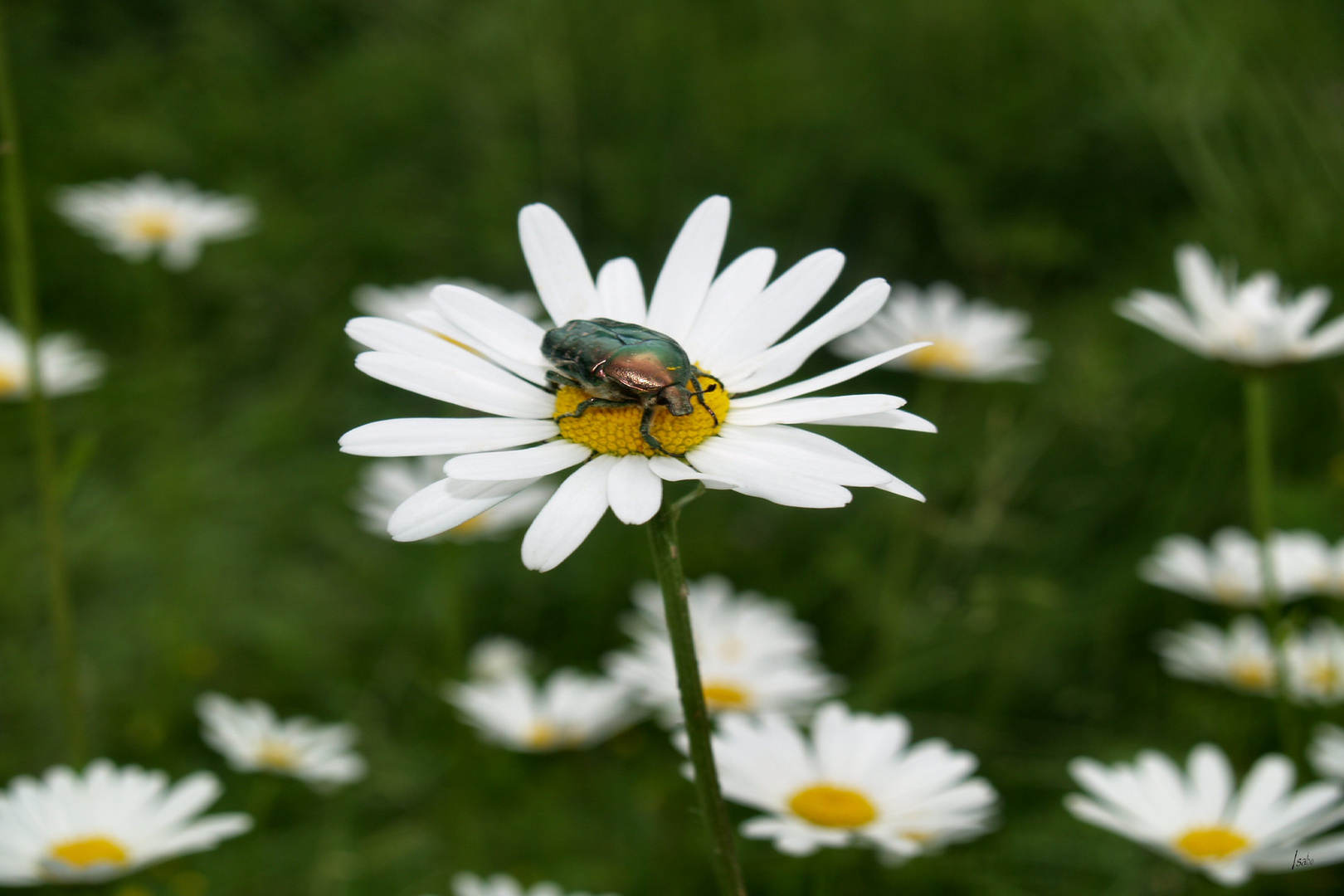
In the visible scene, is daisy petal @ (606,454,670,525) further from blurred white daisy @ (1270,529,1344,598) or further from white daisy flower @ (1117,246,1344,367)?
blurred white daisy @ (1270,529,1344,598)

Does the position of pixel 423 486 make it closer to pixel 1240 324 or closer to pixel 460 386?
pixel 460 386

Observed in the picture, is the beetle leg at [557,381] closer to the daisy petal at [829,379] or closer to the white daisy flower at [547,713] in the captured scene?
the daisy petal at [829,379]

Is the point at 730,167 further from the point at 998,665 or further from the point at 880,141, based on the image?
the point at 998,665

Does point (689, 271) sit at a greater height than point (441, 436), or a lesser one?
greater

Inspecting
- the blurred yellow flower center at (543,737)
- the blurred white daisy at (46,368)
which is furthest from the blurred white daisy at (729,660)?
the blurred white daisy at (46,368)

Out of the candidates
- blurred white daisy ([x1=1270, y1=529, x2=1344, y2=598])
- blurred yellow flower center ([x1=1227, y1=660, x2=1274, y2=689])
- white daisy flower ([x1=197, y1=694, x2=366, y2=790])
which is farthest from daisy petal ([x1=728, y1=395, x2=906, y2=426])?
blurred white daisy ([x1=1270, y1=529, x2=1344, y2=598])

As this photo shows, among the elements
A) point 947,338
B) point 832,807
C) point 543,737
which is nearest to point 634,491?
point 832,807
